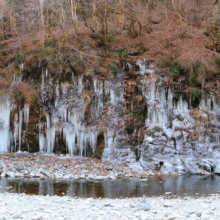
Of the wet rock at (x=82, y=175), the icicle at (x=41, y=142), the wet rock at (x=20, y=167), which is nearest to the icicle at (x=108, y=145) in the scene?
the wet rock at (x=82, y=175)

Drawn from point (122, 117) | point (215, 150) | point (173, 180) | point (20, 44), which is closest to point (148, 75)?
point (122, 117)

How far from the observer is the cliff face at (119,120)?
10.9 m

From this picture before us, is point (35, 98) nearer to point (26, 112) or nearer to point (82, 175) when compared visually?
point (26, 112)

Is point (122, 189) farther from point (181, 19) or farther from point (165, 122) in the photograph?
point (181, 19)

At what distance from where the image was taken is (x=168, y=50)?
14.2 metres

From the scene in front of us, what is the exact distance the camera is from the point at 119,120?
11836 millimetres

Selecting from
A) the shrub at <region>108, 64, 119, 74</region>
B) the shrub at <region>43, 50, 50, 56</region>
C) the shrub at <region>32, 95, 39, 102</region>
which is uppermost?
the shrub at <region>43, 50, 50, 56</region>

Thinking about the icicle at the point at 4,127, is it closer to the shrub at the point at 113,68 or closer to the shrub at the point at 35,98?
the shrub at the point at 35,98

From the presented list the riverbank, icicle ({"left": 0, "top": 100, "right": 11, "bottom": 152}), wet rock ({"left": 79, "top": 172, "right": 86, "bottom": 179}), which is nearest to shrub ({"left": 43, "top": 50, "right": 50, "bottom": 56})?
icicle ({"left": 0, "top": 100, "right": 11, "bottom": 152})

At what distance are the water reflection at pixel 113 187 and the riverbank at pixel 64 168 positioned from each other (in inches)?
23.4

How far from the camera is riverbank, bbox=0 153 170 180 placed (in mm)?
9305

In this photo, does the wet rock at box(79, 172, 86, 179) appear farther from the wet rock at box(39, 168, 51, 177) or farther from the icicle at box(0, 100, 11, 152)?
the icicle at box(0, 100, 11, 152)

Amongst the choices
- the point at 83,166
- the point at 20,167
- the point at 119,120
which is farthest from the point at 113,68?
the point at 20,167

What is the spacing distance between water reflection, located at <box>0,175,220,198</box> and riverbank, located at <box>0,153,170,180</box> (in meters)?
0.59
